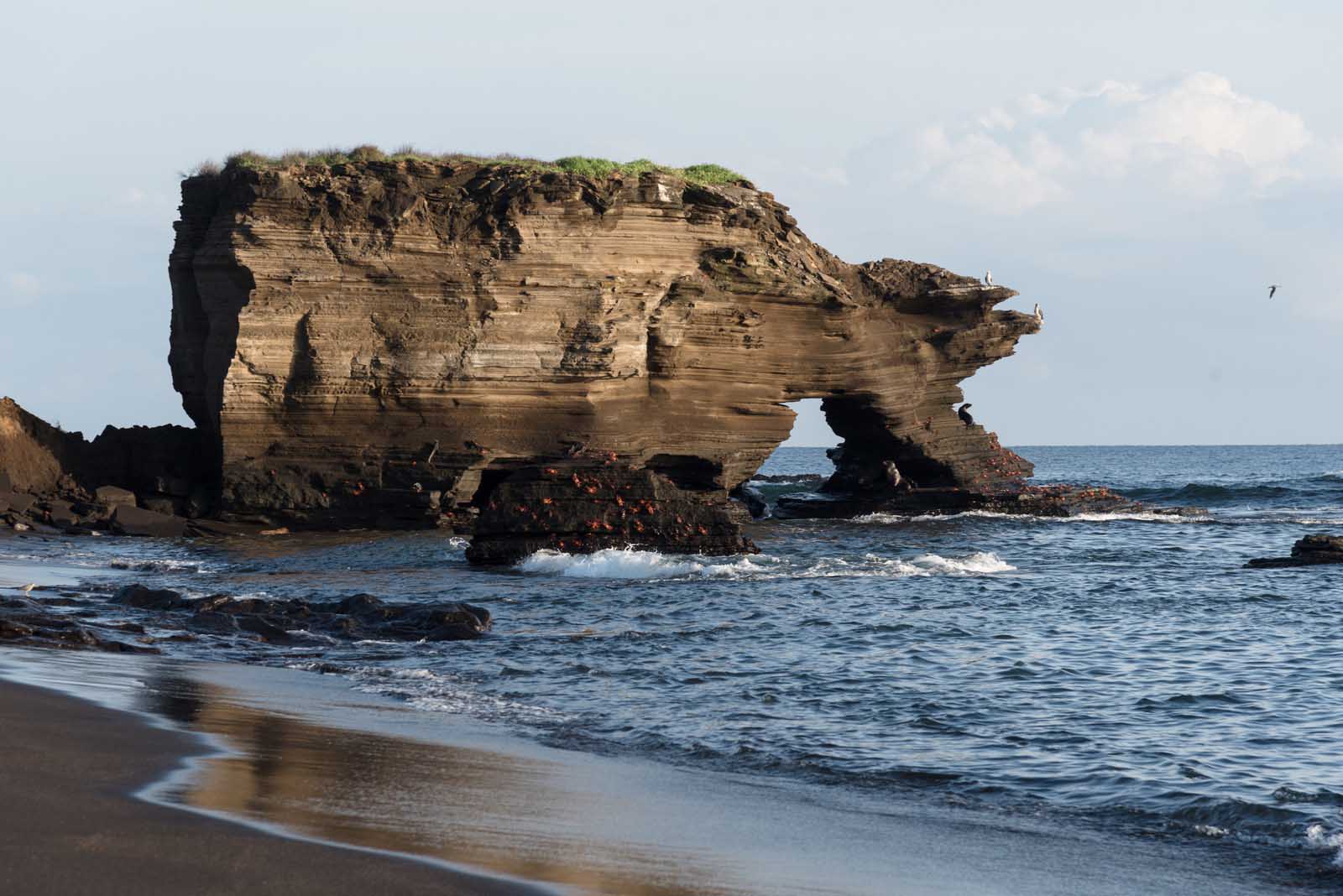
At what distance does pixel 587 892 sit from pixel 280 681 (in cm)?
754

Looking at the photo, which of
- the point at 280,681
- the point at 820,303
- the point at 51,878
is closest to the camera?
the point at 51,878

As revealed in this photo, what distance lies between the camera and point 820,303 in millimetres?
34656

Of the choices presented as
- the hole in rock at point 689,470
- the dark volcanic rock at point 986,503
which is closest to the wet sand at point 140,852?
the hole in rock at point 689,470

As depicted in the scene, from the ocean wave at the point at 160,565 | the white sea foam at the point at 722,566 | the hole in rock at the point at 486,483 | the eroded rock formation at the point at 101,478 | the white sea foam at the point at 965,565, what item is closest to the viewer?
the white sea foam at the point at 722,566

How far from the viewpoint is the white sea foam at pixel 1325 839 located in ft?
24.9

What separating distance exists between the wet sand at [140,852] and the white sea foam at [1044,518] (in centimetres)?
2972

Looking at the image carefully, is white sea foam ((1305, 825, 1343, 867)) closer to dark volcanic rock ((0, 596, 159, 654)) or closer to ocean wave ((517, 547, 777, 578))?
dark volcanic rock ((0, 596, 159, 654))

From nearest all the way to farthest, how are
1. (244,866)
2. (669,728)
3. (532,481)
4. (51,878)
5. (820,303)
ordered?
(51,878) < (244,866) < (669,728) < (532,481) < (820,303)

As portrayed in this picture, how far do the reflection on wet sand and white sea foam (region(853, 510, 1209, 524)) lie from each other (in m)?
27.1

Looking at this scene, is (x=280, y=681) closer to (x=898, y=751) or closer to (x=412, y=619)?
(x=412, y=619)

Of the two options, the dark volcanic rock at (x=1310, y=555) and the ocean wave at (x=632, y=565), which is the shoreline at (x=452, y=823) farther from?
the dark volcanic rock at (x=1310, y=555)

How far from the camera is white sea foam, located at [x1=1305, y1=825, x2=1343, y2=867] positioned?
7602 mm

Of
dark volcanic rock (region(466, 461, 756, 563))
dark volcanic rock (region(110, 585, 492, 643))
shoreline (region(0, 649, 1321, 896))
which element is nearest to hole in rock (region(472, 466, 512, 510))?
dark volcanic rock (region(466, 461, 756, 563))

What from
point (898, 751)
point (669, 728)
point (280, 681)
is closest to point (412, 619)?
point (280, 681)
